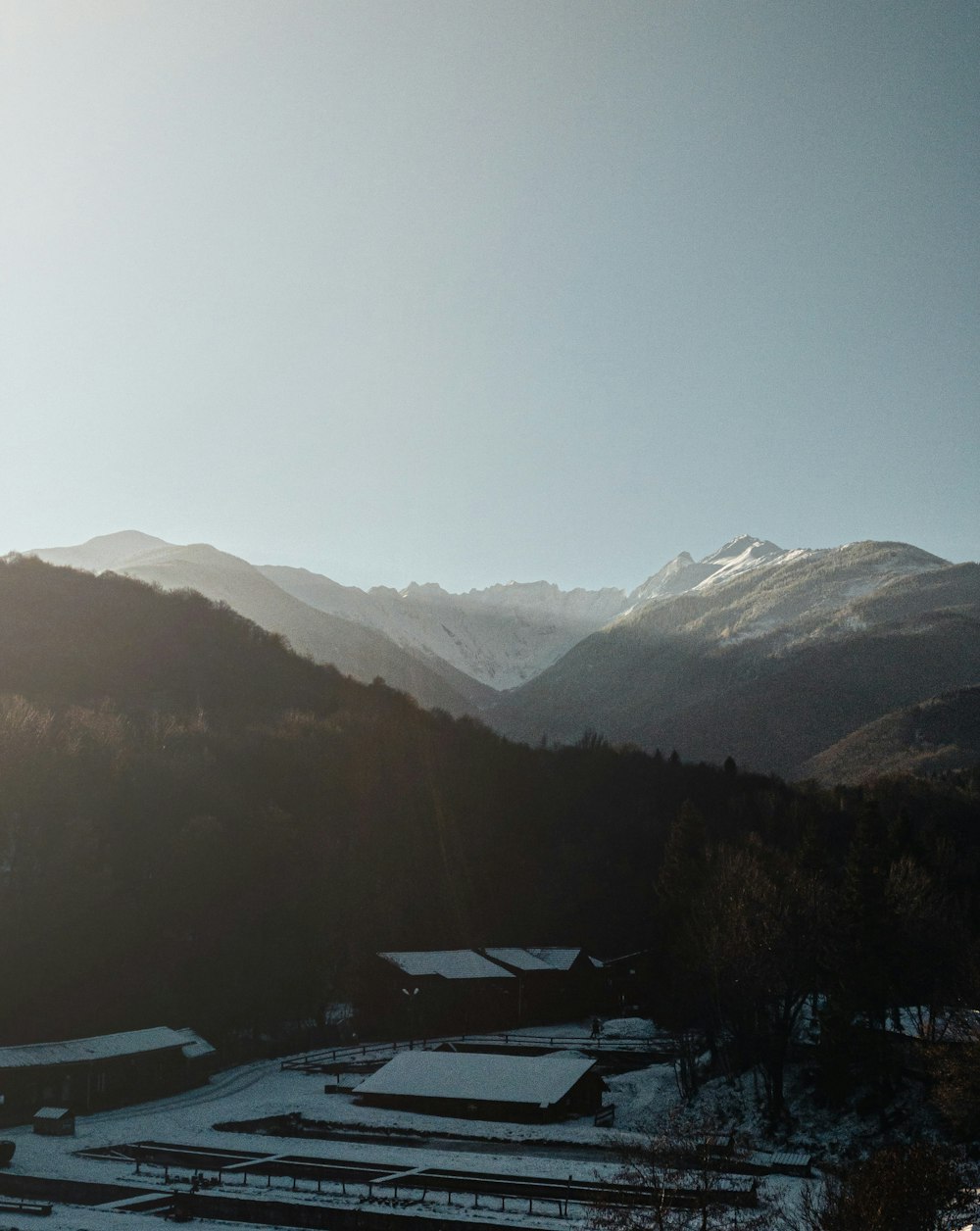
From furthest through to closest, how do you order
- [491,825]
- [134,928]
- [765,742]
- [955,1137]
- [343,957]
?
[765,742], [491,825], [343,957], [134,928], [955,1137]

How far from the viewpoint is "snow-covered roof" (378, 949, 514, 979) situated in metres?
63.3

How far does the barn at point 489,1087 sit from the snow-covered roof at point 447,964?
56.3ft

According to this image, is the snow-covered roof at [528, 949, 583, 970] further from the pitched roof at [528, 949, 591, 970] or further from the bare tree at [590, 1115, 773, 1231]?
the bare tree at [590, 1115, 773, 1231]

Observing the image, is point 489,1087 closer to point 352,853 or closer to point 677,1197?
point 677,1197

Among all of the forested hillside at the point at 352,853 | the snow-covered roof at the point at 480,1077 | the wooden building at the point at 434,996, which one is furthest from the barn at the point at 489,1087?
the wooden building at the point at 434,996

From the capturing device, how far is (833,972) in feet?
142

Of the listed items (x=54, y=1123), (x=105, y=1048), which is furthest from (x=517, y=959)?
(x=54, y=1123)

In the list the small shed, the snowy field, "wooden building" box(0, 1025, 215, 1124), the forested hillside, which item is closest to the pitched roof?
the forested hillside

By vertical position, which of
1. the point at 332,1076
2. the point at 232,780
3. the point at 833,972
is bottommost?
the point at 332,1076

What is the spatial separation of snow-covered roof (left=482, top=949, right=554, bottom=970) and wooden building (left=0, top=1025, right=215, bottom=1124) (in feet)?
72.2

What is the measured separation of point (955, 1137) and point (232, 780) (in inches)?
2241

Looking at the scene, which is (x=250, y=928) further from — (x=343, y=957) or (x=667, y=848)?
(x=667, y=848)

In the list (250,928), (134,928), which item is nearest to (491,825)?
(250,928)

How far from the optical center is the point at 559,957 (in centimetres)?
7062
